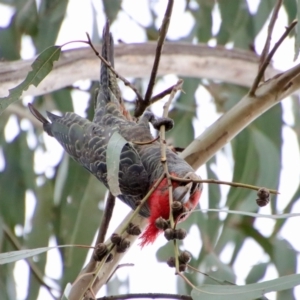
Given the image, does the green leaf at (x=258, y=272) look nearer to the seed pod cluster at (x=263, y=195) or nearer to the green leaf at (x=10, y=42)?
the seed pod cluster at (x=263, y=195)

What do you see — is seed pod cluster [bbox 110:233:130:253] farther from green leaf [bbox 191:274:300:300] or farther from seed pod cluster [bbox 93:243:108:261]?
green leaf [bbox 191:274:300:300]

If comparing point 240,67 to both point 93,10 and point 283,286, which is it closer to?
point 93,10

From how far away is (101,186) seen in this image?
2598 millimetres

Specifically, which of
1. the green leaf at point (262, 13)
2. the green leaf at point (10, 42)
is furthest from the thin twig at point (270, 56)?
the green leaf at point (10, 42)

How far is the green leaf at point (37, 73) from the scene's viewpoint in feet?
5.15

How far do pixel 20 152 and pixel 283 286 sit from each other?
6.58 feet

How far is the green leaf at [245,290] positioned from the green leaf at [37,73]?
0.69 m

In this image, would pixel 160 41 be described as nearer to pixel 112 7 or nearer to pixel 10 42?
pixel 112 7

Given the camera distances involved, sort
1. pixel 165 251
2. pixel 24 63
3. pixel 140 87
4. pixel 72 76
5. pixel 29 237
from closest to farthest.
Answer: pixel 24 63, pixel 72 76, pixel 165 251, pixel 29 237, pixel 140 87

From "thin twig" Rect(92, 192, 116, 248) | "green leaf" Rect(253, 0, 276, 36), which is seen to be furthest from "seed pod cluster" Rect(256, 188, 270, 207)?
"green leaf" Rect(253, 0, 276, 36)

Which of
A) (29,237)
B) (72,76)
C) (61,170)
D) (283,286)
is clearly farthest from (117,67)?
(283,286)

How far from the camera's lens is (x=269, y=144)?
260 cm

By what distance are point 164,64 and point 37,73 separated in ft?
3.32

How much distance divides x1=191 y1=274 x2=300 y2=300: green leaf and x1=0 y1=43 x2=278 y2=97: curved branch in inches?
47.0
